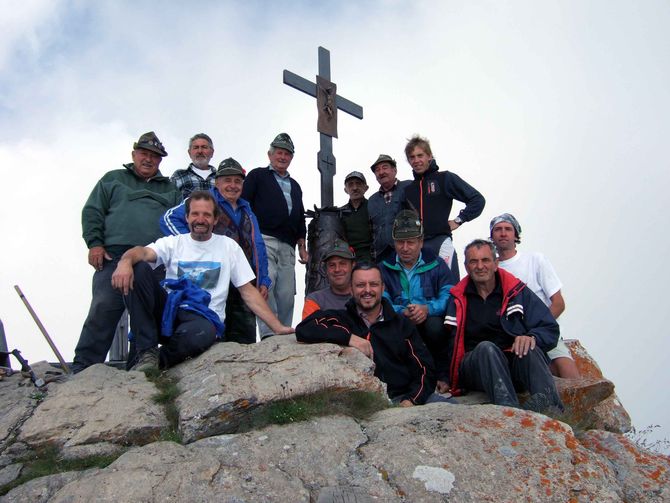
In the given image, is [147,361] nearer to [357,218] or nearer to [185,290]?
[185,290]

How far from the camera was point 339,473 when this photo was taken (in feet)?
10.9

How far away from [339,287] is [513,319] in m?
1.66

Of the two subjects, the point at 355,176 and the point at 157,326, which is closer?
the point at 157,326

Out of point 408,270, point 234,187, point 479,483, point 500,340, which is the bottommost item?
point 479,483

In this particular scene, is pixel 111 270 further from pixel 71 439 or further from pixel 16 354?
pixel 71 439

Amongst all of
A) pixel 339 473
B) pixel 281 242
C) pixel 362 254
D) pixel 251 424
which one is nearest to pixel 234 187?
pixel 281 242

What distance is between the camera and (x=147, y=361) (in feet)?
16.3

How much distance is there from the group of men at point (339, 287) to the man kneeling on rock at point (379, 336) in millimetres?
11

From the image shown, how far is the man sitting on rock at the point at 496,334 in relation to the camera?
14.7ft

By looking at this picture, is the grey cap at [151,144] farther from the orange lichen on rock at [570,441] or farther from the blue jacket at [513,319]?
the orange lichen on rock at [570,441]

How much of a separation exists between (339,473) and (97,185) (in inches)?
167

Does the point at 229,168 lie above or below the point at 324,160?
below

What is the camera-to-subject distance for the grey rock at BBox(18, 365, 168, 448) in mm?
3781

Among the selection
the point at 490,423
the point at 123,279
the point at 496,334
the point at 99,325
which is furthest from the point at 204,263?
the point at 490,423
